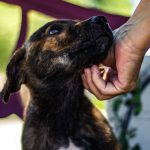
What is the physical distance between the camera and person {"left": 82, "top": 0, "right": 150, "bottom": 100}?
3.21m

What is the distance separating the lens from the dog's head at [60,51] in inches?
131

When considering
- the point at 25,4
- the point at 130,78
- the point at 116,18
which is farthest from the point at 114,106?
the point at 130,78

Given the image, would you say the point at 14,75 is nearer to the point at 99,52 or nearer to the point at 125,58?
the point at 99,52

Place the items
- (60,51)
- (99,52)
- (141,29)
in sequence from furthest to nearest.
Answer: (60,51), (99,52), (141,29)

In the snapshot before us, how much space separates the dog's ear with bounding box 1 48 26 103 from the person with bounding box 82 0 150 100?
0.47m

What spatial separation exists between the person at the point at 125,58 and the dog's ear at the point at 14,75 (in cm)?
47

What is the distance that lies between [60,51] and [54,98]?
1.08ft

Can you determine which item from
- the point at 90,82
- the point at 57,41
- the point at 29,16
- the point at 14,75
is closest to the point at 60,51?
the point at 57,41

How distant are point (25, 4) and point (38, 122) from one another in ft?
4.30

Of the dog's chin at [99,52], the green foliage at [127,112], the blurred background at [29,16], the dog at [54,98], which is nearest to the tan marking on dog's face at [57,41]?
the dog at [54,98]

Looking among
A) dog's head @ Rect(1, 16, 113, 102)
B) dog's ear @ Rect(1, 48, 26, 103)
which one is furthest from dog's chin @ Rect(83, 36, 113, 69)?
dog's ear @ Rect(1, 48, 26, 103)

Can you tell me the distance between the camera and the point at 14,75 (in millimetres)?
3693

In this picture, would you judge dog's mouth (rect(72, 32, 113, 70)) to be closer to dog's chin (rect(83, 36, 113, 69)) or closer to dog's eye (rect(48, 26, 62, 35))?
dog's chin (rect(83, 36, 113, 69))

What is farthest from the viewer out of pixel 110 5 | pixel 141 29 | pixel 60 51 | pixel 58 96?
pixel 110 5
